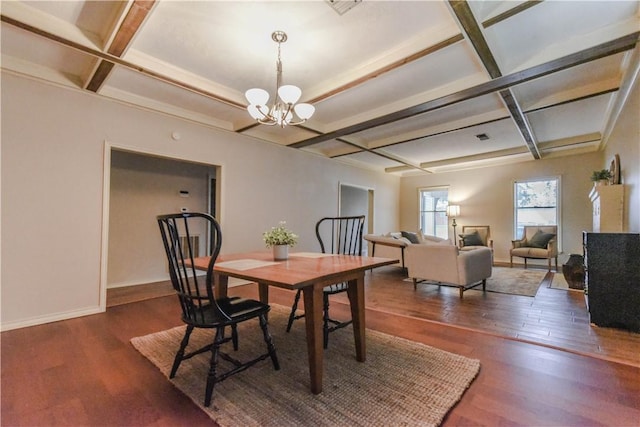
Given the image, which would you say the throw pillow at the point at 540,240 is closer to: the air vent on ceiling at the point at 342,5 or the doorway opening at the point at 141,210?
the air vent on ceiling at the point at 342,5

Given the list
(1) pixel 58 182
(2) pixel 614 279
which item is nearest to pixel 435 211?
(2) pixel 614 279

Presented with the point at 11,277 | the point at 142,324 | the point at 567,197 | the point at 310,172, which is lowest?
the point at 142,324

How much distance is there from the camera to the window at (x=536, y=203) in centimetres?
625

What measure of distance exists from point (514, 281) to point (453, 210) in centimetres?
306

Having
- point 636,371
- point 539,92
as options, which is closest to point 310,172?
point 539,92

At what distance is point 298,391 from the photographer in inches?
66.1

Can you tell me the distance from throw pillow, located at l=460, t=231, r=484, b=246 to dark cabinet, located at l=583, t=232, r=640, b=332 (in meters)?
3.87

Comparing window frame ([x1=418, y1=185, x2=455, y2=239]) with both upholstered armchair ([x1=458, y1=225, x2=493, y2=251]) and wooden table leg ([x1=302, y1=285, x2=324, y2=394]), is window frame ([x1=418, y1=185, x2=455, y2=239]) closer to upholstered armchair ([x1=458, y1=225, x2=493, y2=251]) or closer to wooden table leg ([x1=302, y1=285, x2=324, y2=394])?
upholstered armchair ([x1=458, y1=225, x2=493, y2=251])

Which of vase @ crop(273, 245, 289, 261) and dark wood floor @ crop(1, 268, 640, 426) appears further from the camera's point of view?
vase @ crop(273, 245, 289, 261)

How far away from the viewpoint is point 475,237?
21.7 ft

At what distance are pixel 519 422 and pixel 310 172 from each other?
4919 mm

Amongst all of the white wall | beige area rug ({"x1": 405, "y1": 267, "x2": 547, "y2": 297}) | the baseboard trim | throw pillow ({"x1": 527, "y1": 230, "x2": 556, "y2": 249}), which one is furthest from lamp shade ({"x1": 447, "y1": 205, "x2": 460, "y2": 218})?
the baseboard trim

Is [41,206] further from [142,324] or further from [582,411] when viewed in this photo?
[582,411]

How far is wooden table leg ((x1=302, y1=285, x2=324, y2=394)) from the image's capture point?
1.62 metres
